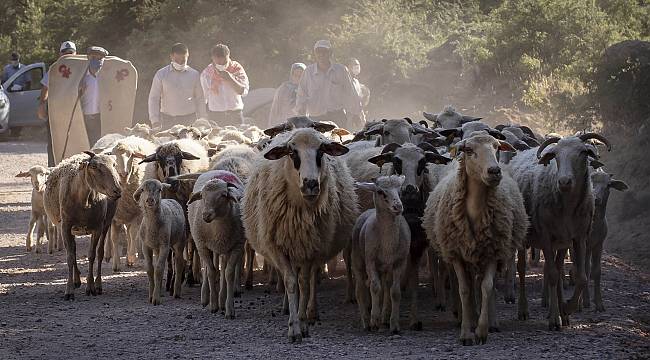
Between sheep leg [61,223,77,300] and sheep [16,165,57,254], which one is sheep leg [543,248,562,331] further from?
sheep [16,165,57,254]

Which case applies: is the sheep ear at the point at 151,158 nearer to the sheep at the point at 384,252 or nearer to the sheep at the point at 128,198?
the sheep at the point at 128,198

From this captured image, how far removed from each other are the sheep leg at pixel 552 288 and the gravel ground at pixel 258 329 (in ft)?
0.44

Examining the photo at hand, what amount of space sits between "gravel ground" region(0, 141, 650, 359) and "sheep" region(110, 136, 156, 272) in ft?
2.99

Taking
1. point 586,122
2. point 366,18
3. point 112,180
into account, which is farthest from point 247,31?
point 112,180

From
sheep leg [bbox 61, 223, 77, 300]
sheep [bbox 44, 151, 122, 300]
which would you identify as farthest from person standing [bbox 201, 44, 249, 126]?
sheep leg [bbox 61, 223, 77, 300]

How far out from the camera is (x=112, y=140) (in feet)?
53.6

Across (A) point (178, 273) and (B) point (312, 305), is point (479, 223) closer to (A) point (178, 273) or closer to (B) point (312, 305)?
(B) point (312, 305)

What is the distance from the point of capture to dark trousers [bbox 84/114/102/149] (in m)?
18.5

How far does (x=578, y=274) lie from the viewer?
391 inches

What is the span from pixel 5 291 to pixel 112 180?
64.3 inches

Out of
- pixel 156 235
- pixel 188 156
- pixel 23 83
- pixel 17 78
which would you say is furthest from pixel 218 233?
pixel 23 83

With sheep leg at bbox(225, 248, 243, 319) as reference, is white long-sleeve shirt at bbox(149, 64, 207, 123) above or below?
above

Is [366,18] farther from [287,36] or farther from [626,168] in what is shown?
[626,168]

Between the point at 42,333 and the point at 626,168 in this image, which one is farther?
the point at 626,168
